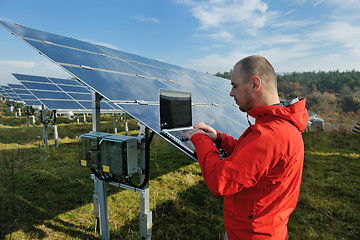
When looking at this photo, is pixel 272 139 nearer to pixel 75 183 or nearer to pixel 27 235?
pixel 27 235

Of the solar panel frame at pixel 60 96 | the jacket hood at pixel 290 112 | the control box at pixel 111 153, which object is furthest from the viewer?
the solar panel frame at pixel 60 96

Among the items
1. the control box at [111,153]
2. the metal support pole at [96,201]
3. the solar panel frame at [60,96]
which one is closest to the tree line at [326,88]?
the solar panel frame at [60,96]

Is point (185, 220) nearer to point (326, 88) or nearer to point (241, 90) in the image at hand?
point (241, 90)

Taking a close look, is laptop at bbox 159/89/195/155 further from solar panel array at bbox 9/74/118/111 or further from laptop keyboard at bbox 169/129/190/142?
solar panel array at bbox 9/74/118/111

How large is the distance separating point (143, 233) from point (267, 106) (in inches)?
109

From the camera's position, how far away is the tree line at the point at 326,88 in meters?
43.8

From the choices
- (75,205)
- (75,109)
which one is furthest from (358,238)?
(75,109)

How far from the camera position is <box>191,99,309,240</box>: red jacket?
53.2 inches

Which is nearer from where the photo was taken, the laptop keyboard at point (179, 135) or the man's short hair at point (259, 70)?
the man's short hair at point (259, 70)

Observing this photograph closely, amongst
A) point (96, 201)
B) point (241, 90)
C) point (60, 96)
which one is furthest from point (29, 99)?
Result: point (241, 90)

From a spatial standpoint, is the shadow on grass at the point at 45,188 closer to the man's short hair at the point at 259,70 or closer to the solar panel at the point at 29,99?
the solar panel at the point at 29,99

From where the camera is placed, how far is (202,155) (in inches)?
62.6

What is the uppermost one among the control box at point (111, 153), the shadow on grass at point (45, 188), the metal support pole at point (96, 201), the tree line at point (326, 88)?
the tree line at point (326, 88)

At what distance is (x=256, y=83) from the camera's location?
63.0 inches
